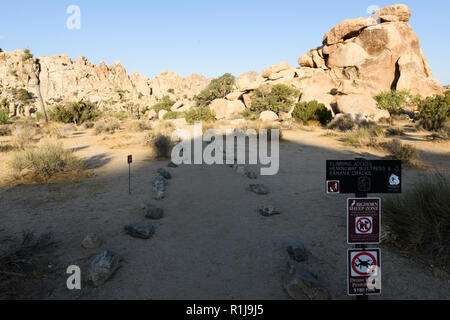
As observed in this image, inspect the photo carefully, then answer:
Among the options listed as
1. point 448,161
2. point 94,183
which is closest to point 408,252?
point 94,183

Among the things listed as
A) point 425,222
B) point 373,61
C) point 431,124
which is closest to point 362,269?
point 425,222

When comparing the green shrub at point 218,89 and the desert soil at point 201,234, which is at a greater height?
the green shrub at point 218,89

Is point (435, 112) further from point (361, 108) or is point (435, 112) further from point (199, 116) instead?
point (199, 116)

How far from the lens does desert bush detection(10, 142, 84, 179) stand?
7531 mm

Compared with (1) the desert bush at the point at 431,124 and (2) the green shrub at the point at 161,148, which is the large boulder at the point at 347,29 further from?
(2) the green shrub at the point at 161,148

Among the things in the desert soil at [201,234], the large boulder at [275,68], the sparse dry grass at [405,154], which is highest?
the large boulder at [275,68]

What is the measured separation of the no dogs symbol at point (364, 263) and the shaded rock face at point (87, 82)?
204ft

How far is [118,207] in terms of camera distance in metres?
5.49

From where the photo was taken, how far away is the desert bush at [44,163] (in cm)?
753

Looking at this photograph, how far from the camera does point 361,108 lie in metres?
27.1

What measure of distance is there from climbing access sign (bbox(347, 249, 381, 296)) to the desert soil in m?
0.49

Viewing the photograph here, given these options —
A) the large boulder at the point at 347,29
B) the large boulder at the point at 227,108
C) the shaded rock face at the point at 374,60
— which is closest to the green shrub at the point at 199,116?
the large boulder at the point at 227,108

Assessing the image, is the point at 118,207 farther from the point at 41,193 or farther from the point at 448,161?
the point at 448,161
